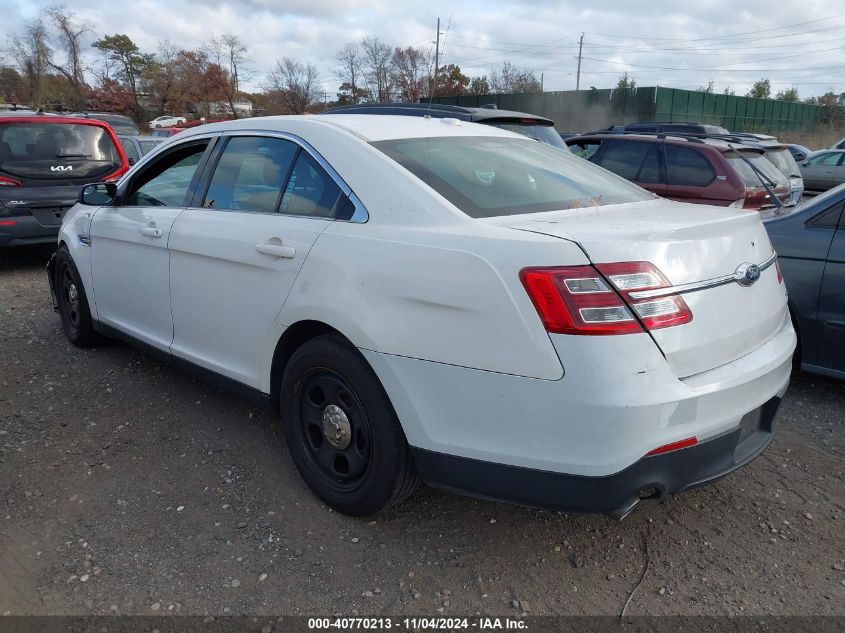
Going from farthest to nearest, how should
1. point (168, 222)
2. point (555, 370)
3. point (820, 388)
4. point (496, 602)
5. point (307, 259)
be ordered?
point (820, 388), point (168, 222), point (307, 259), point (496, 602), point (555, 370)

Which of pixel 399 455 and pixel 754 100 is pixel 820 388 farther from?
pixel 754 100

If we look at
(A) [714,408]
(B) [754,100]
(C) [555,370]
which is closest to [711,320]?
(A) [714,408]

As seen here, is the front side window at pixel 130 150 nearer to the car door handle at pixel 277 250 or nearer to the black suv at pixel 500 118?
the black suv at pixel 500 118

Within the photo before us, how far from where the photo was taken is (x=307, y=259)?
109 inches

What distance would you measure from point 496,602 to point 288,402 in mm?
1229

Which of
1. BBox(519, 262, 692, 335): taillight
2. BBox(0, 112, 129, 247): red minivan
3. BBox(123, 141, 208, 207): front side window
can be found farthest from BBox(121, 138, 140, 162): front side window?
BBox(519, 262, 692, 335): taillight

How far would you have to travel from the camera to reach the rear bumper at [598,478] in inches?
85.2

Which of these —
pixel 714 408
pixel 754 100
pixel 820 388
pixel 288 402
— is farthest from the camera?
pixel 754 100

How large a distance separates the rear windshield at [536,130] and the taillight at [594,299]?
17.5 feet

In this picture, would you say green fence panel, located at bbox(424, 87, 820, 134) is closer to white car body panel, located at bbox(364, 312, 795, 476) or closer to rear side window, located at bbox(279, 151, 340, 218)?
rear side window, located at bbox(279, 151, 340, 218)

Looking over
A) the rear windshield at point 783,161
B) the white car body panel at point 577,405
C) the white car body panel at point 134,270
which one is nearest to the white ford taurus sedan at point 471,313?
the white car body panel at point 577,405

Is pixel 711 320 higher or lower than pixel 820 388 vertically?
higher

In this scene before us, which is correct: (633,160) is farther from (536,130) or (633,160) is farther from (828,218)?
(828,218)

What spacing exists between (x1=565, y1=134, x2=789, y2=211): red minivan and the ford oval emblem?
5599mm
